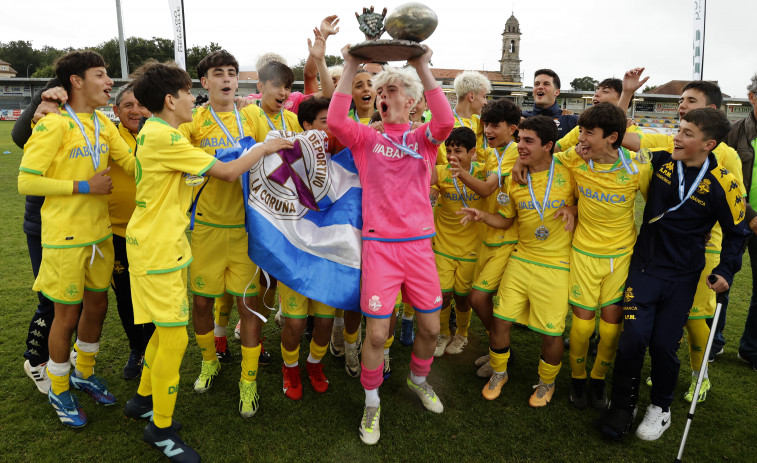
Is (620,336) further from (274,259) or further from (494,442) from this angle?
(274,259)

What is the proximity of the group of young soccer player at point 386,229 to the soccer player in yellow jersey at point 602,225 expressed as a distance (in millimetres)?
11

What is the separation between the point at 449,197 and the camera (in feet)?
13.8

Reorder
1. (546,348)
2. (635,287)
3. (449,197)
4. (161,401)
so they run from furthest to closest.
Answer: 1. (449,197)
2. (546,348)
3. (635,287)
4. (161,401)

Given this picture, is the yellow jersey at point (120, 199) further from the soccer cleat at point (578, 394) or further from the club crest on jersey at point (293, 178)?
the soccer cleat at point (578, 394)

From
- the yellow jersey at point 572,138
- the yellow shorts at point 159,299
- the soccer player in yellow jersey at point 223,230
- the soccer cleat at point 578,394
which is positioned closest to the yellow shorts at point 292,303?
the soccer player in yellow jersey at point 223,230

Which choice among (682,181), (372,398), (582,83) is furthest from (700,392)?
(582,83)

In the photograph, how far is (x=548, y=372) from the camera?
3693mm

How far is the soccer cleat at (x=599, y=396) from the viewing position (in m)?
3.65

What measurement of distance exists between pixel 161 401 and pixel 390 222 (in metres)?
1.85

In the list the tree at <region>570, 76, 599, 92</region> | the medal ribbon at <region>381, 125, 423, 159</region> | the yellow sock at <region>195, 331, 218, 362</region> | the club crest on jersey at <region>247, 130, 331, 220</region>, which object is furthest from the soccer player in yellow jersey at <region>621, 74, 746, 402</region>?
the tree at <region>570, 76, 599, 92</region>

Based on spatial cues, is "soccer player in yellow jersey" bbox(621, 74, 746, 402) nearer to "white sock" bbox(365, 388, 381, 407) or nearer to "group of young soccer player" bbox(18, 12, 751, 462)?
"group of young soccer player" bbox(18, 12, 751, 462)

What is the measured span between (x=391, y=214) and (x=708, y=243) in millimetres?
2521

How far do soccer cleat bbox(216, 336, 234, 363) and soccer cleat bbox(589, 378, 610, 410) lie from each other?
311cm

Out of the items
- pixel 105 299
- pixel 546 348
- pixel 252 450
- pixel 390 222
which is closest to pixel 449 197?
pixel 390 222
